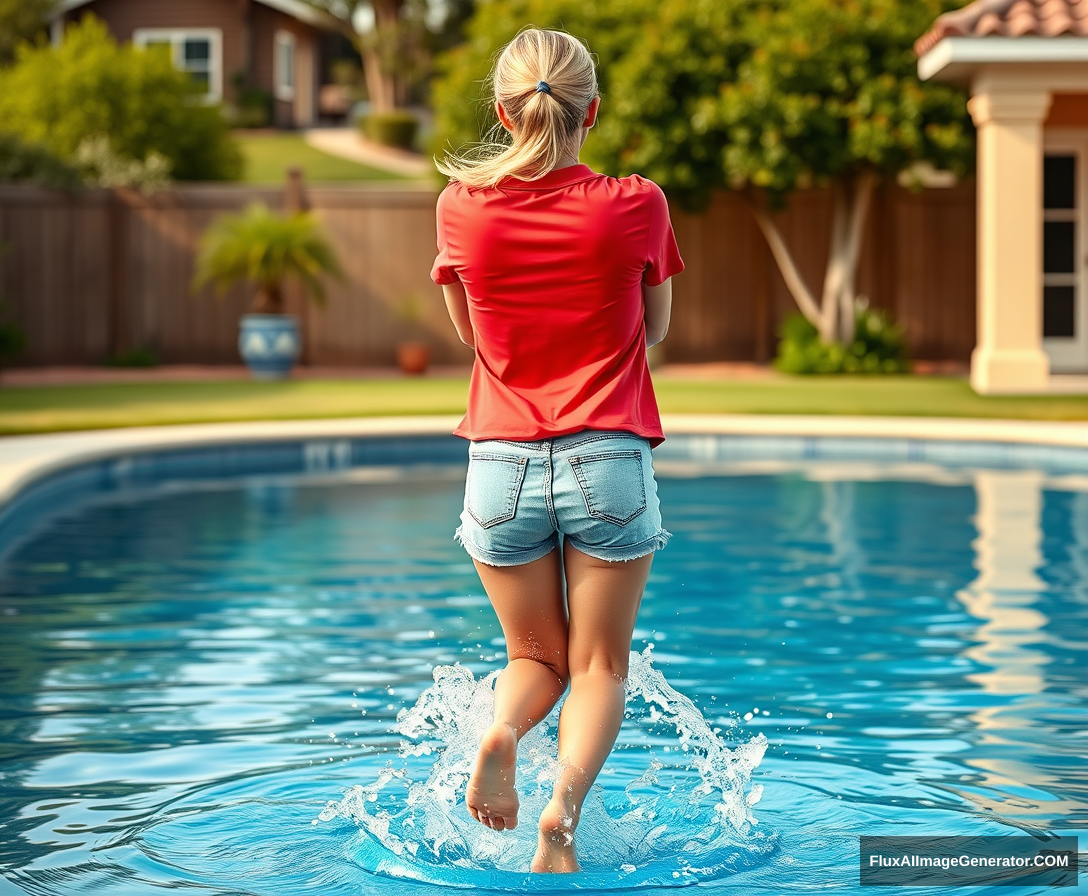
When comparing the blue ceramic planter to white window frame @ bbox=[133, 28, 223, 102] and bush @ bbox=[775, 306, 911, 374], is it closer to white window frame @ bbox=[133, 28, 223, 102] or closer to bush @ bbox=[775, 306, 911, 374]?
bush @ bbox=[775, 306, 911, 374]

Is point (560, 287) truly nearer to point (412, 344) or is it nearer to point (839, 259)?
point (839, 259)

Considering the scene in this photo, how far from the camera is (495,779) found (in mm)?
2963

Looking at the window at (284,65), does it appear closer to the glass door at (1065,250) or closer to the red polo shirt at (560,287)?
the glass door at (1065,250)

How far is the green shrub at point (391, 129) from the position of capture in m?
37.7

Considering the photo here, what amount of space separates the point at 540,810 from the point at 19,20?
36.3 metres

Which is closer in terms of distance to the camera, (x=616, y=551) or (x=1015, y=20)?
(x=616, y=551)

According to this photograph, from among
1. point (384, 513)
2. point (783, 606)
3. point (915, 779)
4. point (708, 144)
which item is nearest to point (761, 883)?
point (915, 779)

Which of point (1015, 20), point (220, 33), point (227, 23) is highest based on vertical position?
point (227, 23)

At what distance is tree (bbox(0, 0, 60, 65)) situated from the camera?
36062 mm

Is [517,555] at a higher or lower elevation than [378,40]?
lower

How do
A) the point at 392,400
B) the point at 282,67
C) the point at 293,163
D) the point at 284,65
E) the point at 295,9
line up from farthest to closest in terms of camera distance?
the point at 284,65
the point at 282,67
the point at 295,9
the point at 293,163
the point at 392,400

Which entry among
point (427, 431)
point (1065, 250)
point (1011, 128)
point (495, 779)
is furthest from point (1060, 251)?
point (495, 779)

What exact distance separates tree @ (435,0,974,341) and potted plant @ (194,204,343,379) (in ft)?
10.7

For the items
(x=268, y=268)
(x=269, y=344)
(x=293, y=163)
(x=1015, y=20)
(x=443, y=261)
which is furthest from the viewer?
(x=293, y=163)
